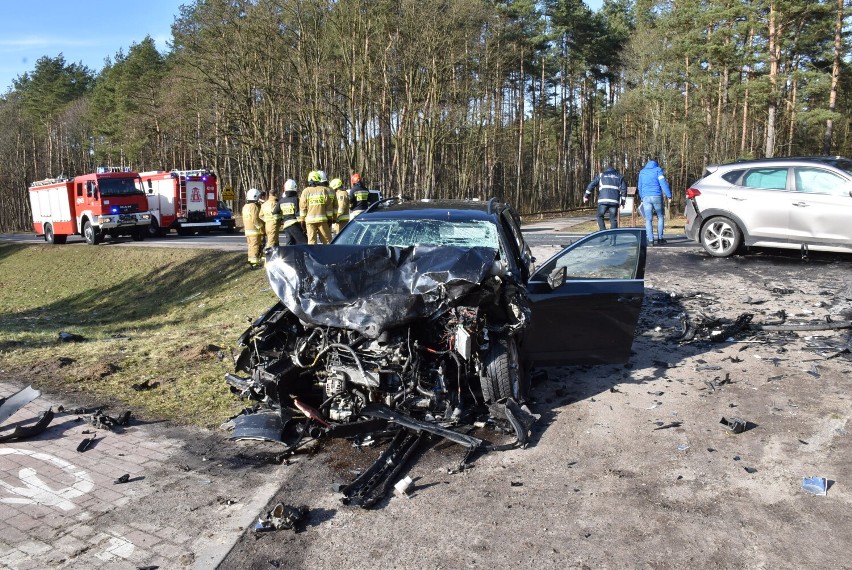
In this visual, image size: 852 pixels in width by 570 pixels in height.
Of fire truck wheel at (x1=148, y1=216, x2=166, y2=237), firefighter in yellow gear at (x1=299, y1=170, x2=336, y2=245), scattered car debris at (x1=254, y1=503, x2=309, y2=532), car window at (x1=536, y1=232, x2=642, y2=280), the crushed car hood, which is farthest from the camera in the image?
fire truck wheel at (x1=148, y1=216, x2=166, y2=237)

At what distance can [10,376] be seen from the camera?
7453 mm

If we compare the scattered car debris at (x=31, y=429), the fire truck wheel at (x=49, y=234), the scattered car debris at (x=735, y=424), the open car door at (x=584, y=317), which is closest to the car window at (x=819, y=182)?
the open car door at (x=584, y=317)

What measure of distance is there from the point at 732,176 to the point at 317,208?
287 inches

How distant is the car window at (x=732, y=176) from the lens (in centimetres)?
1209

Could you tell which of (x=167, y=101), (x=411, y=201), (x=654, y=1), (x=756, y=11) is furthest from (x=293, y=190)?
(x=654, y=1)

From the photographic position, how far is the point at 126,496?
450 cm

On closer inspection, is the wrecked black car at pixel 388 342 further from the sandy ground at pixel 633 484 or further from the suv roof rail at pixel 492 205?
the suv roof rail at pixel 492 205

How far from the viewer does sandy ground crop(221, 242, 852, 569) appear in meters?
3.66

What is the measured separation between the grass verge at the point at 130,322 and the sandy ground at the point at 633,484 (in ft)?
7.60

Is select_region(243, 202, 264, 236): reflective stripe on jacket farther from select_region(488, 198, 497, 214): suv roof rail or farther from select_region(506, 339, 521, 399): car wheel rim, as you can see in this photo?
select_region(506, 339, 521, 399): car wheel rim

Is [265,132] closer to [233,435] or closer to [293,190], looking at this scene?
[293,190]

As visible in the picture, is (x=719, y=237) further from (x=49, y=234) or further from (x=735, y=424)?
(x=49, y=234)

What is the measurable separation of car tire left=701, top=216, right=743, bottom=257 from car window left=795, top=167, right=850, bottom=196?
1.19m

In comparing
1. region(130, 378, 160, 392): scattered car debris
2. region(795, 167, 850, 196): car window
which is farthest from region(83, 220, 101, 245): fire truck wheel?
region(795, 167, 850, 196): car window
